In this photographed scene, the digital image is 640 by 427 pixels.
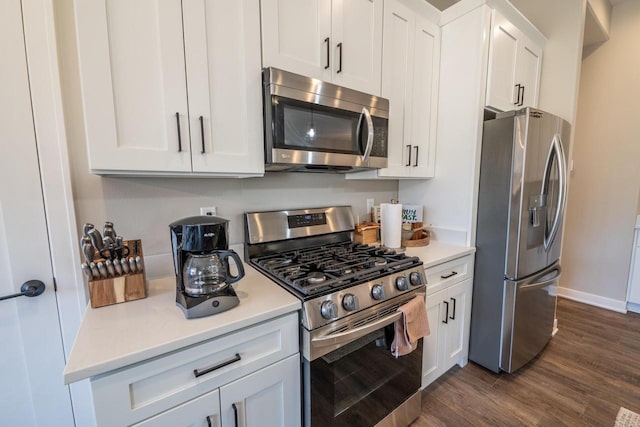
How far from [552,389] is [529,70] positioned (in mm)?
2415

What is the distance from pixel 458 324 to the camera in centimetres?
194

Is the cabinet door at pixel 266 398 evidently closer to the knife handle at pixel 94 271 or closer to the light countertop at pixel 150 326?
the light countertop at pixel 150 326

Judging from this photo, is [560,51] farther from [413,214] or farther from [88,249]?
[88,249]

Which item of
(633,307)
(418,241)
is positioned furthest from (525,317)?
(633,307)

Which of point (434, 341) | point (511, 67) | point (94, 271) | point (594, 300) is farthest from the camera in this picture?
point (594, 300)

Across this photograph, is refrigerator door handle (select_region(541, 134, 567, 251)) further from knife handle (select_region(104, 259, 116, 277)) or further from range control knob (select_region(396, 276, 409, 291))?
knife handle (select_region(104, 259, 116, 277))

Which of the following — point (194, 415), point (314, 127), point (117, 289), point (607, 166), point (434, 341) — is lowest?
point (434, 341)

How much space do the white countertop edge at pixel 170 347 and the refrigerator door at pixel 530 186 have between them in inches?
61.9

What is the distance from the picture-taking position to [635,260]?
278 centimetres

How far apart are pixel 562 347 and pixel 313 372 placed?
243 centimetres

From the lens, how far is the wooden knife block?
99cm

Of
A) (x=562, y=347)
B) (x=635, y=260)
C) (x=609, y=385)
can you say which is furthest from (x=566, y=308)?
(x=609, y=385)

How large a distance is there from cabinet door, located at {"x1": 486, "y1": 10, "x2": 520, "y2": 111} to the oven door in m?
0.93

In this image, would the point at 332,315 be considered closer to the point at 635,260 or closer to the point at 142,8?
the point at 142,8
